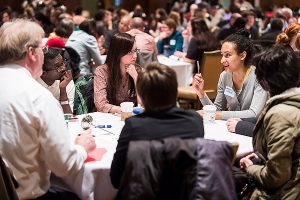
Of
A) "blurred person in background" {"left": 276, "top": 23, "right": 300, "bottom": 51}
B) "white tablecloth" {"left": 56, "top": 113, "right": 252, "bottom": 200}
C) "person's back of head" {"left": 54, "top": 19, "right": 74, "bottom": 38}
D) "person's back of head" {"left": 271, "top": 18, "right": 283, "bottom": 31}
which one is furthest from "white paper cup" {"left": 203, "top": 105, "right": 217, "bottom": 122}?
"person's back of head" {"left": 271, "top": 18, "right": 283, "bottom": 31}

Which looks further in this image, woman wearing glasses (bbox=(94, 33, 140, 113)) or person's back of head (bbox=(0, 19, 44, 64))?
woman wearing glasses (bbox=(94, 33, 140, 113))

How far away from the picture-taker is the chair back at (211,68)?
19.6 ft

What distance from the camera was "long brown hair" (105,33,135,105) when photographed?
12.8 ft

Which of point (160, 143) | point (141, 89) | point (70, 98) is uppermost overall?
point (141, 89)

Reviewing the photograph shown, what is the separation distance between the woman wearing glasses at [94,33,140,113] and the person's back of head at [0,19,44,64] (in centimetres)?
148

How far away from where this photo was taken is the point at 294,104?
2406 millimetres

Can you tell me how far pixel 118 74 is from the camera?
3.92 meters

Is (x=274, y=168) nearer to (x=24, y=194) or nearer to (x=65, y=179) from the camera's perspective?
(x=65, y=179)

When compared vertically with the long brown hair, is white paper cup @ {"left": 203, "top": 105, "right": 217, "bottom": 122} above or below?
below

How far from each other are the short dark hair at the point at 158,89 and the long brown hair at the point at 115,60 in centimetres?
170

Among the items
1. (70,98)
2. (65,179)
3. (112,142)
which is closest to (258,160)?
(112,142)

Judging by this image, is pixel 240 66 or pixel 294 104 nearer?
pixel 294 104

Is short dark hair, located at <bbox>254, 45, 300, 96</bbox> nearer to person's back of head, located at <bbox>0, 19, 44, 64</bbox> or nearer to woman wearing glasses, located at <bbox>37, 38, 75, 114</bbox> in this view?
person's back of head, located at <bbox>0, 19, 44, 64</bbox>

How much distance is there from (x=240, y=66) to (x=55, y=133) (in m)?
1.91
